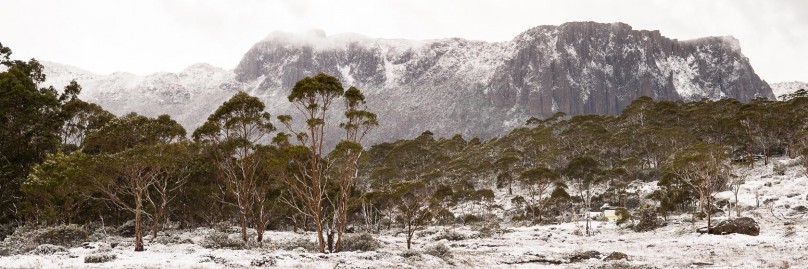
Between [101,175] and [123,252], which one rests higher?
[101,175]

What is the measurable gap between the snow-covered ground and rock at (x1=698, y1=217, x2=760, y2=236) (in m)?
0.70

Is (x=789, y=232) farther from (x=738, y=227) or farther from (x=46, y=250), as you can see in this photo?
(x=46, y=250)

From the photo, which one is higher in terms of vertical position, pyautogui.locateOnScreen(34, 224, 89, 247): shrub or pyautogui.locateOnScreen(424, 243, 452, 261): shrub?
pyautogui.locateOnScreen(34, 224, 89, 247): shrub

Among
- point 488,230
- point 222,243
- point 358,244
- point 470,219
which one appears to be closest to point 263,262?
point 222,243

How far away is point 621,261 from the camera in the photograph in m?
26.8

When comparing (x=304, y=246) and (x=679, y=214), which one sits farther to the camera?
(x=679, y=214)

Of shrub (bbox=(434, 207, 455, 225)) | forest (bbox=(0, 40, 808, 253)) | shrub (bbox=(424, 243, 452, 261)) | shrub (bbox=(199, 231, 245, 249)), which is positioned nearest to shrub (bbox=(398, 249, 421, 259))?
shrub (bbox=(424, 243, 452, 261))

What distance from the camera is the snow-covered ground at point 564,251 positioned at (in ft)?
70.7

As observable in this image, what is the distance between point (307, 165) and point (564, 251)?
3009cm

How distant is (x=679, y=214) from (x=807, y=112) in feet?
113

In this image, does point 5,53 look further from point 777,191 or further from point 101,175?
point 777,191

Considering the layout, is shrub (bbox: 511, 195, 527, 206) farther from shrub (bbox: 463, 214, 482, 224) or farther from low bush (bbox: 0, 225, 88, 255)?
low bush (bbox: 0, 225, 88, 255)

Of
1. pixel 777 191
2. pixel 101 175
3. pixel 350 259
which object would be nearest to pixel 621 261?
pixel 350 259

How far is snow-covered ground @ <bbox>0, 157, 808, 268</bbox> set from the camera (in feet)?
Answer: 70.7
